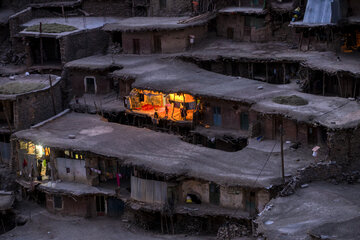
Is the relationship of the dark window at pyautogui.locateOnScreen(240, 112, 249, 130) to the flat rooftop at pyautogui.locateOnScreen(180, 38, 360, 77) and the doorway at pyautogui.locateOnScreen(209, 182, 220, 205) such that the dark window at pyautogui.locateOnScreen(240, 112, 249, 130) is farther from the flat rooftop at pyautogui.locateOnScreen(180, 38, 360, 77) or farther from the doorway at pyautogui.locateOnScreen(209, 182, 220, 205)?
the doorway at pyautogui.locateOnScreen(209, 182, 220, 205)

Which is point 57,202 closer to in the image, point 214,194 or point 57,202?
point 57,202

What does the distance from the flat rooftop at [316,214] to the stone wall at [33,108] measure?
22.8m

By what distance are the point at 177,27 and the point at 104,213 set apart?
17455 mm

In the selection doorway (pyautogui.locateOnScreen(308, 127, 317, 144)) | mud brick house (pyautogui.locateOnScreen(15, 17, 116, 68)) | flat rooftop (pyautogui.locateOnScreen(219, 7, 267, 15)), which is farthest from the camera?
mud brick house (pyautogui.locateOnScreen(15, 17, 116, 68))

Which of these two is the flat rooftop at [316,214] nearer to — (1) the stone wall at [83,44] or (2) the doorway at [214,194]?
(2) the doorway at [214,194]

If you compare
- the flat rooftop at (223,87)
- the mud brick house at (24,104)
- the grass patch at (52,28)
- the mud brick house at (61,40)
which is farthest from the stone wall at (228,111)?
the grass patch at (52,28)

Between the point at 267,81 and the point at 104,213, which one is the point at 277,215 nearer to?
the point at 104,213

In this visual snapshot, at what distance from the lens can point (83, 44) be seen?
6806cm

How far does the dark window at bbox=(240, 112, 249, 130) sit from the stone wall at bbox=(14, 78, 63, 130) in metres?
15.6

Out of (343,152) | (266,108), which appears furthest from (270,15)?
(343,152)

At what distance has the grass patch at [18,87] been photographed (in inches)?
2349

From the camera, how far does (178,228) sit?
5056 centimetres

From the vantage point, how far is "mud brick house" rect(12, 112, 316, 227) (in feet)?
157

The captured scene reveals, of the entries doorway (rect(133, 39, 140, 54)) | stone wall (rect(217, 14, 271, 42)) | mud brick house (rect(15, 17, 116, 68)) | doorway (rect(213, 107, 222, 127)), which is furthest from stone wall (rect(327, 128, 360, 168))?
mud brick house (rect(15, 17, 116, 68))
